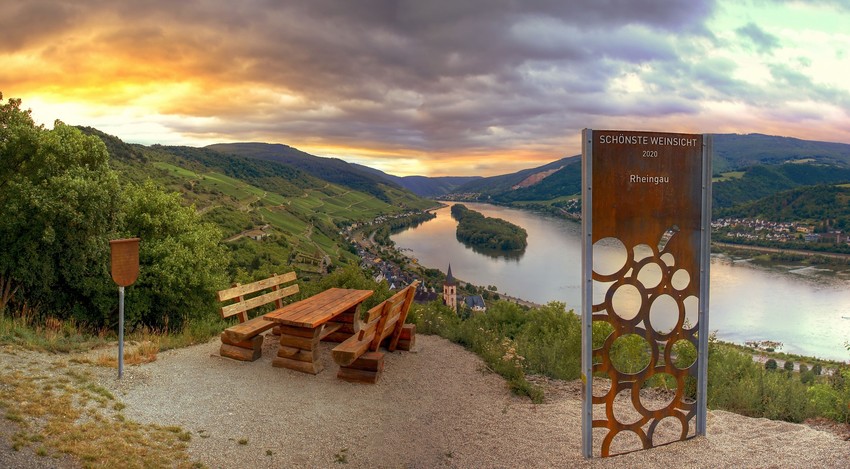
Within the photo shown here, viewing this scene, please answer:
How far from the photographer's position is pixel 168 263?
13.4 meters

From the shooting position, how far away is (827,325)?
47500 mm

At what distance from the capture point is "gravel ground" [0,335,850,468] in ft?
15.8

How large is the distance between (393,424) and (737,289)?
66739 millimetres

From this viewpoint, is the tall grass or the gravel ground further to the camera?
the tall grass

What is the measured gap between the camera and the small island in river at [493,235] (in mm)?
93856

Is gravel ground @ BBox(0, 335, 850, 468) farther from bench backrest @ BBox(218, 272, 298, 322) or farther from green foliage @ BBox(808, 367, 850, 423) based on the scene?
bench backrest @ BBox(218, 272, 298, 322)

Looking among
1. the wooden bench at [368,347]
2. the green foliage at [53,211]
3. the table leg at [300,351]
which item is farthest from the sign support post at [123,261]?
the green foliage at [53,211]

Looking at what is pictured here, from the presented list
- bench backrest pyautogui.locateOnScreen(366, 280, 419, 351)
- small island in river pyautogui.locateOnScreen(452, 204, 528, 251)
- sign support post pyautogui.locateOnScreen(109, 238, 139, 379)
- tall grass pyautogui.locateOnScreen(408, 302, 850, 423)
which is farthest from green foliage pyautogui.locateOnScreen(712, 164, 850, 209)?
sign support post pyautogui.locateOnScreen(109, 238, 139, 379)

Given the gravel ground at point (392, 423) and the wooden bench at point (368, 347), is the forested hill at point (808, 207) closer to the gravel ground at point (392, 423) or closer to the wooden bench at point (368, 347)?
the gravel ground at point (392, 423)

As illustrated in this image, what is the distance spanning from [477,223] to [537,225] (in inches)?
803

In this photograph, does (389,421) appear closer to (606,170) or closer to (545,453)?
(545,453)

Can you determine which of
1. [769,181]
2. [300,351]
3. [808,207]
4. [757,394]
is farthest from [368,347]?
[769,181]

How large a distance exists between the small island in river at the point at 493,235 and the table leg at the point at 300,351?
281 feet

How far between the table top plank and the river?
3567 centimetres
